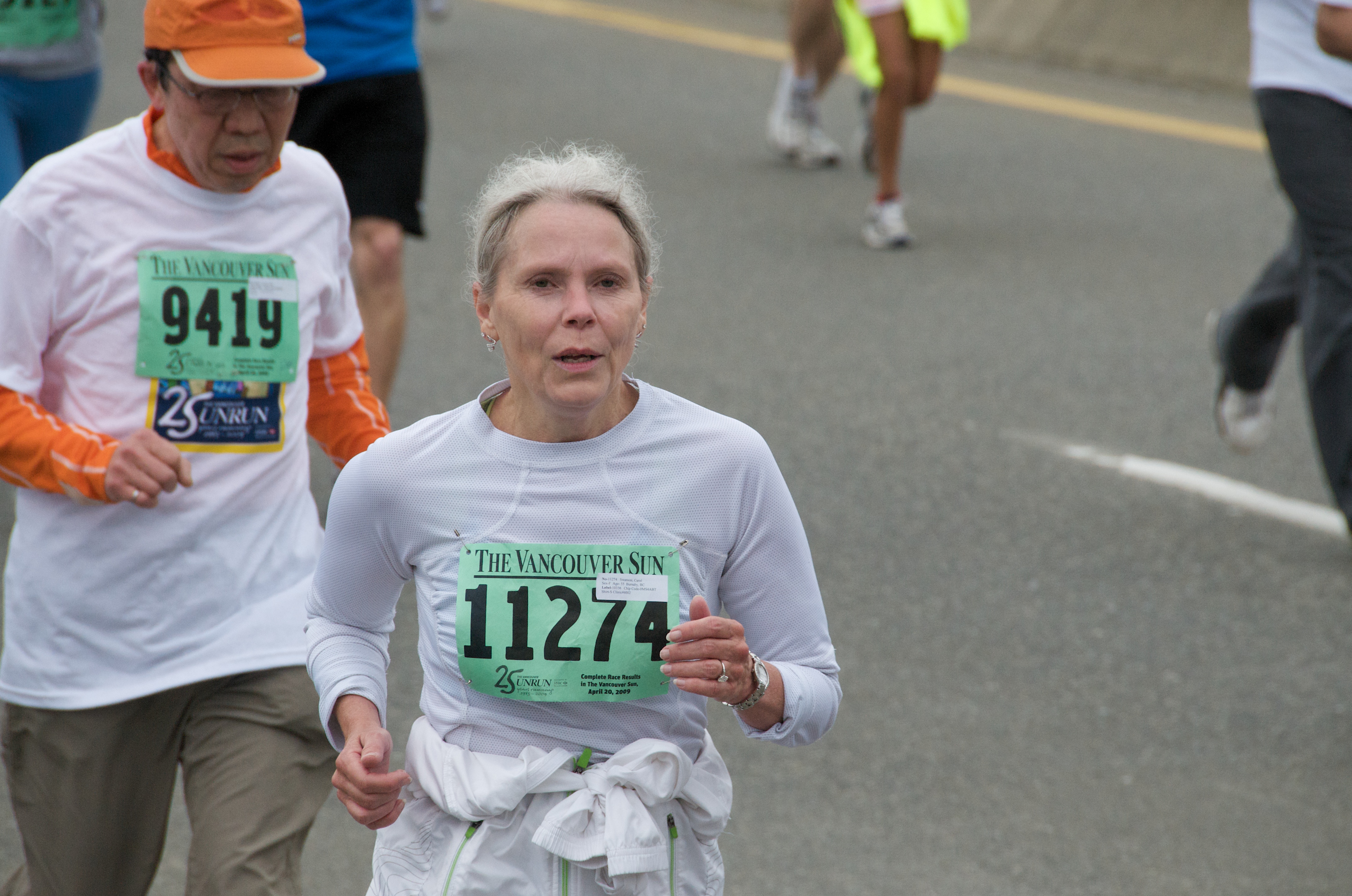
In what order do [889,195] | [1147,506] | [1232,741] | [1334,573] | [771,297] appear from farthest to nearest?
1. [889,195]
2. [771,297]
3. [1147,506]
4. [1334,573]
5. [1232,741]

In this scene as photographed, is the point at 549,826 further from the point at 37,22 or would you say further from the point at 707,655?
the point at 37,22

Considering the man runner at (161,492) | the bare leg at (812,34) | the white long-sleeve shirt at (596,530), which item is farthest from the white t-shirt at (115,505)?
the bare leg at (812,34)

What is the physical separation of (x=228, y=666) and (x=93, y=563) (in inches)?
11.2

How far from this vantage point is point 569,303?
2.31 metres

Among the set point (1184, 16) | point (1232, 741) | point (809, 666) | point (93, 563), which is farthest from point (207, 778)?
point (1184, 16)

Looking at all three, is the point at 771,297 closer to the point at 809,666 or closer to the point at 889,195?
the point at 889,195

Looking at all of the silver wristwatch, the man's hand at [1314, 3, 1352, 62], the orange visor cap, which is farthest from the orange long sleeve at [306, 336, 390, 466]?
the man's hand at [1314, 3, 1352, 62]

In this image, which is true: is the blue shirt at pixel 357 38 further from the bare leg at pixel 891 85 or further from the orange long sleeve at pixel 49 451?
the bare leg at pixel 891 85

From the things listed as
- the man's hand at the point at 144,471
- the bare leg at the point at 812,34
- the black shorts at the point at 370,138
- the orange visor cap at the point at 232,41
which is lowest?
the bare leg at the point at 812,34


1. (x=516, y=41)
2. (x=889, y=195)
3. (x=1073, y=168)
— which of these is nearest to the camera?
(x=889, y=195)

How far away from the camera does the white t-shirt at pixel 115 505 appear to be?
2.97 metres

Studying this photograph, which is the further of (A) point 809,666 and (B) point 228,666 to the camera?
(B) point 228,666

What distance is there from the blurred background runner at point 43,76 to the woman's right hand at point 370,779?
3.13 metres

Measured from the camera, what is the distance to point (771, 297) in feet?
26.3
